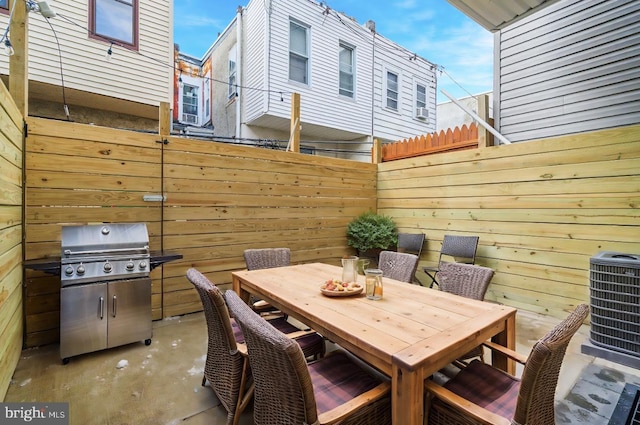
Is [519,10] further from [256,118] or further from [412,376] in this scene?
[256,118]

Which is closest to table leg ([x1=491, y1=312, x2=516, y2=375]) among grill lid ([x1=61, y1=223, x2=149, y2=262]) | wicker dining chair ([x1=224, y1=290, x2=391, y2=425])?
wicker dining chair ([x1=224, y1=290, x2=391, y2=425])

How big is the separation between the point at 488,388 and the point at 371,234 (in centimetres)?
333

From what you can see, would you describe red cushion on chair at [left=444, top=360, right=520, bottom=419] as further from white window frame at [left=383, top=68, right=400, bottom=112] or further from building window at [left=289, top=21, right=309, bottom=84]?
white window frame at [left=383, top=68, right=400, bottom=112]

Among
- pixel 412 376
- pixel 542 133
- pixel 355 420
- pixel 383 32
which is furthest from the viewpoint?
pixel 383 32

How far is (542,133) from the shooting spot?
3801 millimetres

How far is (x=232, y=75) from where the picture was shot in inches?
301

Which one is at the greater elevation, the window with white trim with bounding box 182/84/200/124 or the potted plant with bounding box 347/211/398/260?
the window with white trim with bounding box 182/84/200/124

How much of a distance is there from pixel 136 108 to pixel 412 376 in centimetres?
628

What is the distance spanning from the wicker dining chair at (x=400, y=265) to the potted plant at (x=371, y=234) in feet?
6.12

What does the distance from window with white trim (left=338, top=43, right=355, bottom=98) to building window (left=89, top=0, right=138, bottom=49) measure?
4237mm

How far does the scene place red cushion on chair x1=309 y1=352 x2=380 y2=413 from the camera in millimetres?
1423

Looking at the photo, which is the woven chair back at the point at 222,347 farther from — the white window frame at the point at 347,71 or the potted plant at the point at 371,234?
the white window frame at the point at 347,71

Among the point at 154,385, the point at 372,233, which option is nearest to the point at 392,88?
the point at 372,233

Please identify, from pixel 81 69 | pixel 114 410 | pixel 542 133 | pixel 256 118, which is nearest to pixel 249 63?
pixel 256 118
